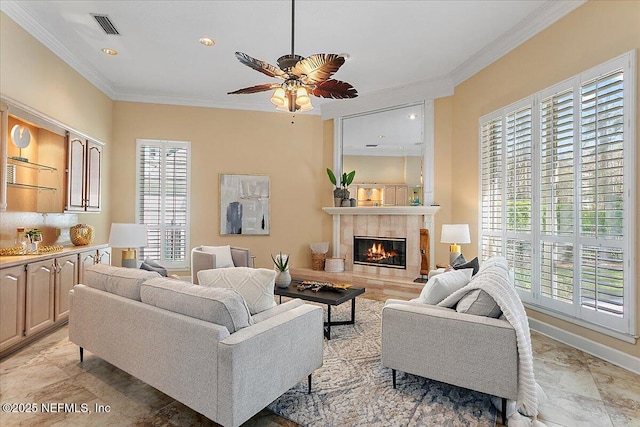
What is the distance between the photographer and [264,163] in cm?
630

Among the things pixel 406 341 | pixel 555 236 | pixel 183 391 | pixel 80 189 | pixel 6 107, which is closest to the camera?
pixel 183 391

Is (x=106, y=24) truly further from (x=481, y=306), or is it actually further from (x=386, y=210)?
(x=481, y=306)

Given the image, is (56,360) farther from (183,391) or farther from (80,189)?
(80,189)

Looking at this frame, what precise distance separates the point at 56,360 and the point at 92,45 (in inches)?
145

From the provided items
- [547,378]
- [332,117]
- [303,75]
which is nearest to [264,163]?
[332,117]

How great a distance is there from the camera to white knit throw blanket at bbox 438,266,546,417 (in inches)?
77.5

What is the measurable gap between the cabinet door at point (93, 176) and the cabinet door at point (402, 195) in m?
4.72

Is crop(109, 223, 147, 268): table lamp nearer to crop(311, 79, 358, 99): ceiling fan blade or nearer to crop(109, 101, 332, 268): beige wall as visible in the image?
crop(109, 101, 332, 268): beige wall

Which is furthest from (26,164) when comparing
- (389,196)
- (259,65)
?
(389,196)

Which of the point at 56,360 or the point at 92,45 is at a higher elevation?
the point at 92,45

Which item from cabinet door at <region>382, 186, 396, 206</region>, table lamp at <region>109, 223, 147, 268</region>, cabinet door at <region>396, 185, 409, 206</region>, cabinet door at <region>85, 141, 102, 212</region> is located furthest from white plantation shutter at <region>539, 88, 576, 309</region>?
cabinet door at <region>85, 141, 102, 212</region>

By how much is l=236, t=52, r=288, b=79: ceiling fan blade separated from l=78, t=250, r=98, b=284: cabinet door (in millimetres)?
3074

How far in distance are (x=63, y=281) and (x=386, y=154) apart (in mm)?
4982

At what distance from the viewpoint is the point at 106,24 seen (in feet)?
12.2
